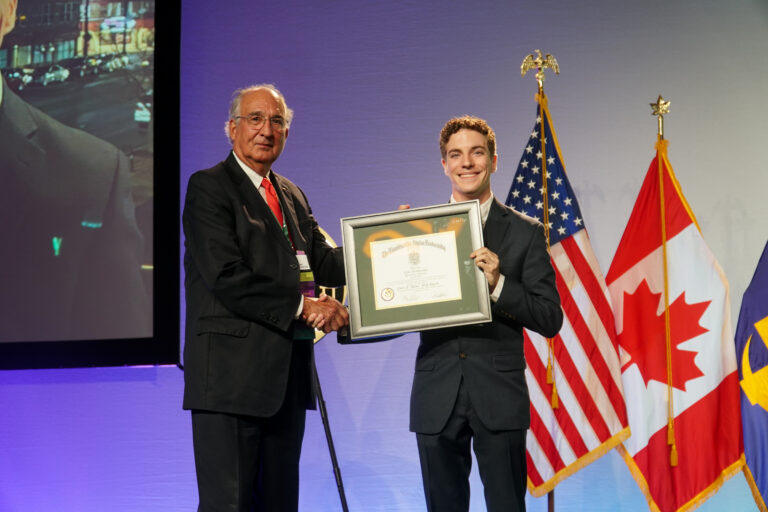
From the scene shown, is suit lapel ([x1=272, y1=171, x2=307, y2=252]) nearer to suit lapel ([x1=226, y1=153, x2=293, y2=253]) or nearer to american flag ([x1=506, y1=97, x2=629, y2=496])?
suit lapel ([x1=226, y1=153, x2=293, y2=253])

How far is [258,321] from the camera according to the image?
7.48ft

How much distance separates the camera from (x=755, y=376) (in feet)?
11.1

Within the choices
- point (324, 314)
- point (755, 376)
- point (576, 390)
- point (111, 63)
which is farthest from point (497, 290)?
point (111, 63)

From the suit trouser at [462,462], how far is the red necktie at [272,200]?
83 cm

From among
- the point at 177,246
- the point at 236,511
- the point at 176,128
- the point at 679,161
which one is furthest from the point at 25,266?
the point at 679,161

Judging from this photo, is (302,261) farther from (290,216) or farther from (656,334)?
(656,334)

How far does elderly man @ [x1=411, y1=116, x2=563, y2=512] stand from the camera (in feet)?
7.51

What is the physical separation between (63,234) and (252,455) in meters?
2.13

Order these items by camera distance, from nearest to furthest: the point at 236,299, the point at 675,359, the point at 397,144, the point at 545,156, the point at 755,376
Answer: the point at 236,299, the point at 755,376, the point at 675,359, the point at 545,156, the point at 397,144

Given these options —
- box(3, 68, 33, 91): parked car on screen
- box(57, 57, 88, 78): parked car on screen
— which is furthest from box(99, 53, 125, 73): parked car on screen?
box(3, 68, 33, 91): parked car on screen

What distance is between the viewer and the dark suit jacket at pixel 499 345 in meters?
2.30

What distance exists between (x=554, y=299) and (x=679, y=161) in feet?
6.88

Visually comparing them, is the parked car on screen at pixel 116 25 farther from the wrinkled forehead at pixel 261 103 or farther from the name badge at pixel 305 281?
the name badge at pixel 305 281

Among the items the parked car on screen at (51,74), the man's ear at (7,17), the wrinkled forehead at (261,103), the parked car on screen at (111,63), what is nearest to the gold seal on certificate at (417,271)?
the wrinkled forehead at (261,103)
